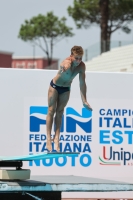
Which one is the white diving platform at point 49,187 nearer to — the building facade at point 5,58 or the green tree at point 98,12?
the green tree at point 98,12

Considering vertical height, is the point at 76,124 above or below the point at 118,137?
above

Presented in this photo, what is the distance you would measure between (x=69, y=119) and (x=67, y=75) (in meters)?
4.04

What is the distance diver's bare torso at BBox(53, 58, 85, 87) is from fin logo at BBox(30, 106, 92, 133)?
3711 mm

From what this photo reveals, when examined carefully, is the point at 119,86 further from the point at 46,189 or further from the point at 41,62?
the point at 41,62

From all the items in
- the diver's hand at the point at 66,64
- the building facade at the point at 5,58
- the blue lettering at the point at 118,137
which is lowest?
the blue lettering at the point at 118,137

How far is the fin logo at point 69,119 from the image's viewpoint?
14.1 m

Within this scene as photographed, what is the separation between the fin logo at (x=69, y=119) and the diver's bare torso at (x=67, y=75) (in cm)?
371

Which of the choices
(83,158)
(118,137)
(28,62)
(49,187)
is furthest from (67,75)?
(28,62)

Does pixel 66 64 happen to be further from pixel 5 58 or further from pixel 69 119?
pixel 5 58

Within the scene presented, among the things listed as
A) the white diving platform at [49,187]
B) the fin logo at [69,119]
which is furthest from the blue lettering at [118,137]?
the white diving platform at [49,187]

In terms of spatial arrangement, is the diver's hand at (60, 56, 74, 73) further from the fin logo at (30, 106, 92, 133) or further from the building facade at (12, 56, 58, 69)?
the building facade at (12, 56, 58, 69)

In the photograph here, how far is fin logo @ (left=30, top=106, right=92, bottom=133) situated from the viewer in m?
14.1

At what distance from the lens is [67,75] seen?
10.3 m

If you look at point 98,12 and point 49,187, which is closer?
point 49,187
